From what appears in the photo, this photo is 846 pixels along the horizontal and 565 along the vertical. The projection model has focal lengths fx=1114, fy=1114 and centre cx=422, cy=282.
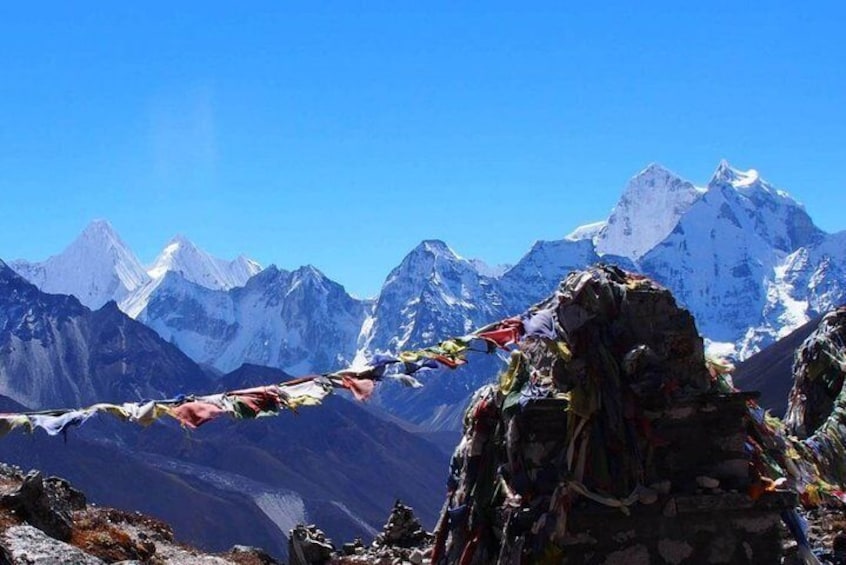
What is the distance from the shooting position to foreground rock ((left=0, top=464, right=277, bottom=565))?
15.9 meters

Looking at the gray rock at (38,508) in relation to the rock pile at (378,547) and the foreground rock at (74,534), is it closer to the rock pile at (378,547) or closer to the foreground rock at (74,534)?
the foreground rock at (74,534)

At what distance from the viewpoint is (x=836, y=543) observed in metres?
15.0

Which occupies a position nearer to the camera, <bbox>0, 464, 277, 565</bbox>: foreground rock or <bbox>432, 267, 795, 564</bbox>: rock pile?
<bbox>432, 267, 795, 564</bbox>: rock pile

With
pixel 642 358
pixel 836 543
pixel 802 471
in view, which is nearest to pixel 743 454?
pixel 642 358

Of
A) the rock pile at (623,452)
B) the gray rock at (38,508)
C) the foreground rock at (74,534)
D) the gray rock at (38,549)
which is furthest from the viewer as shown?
the gray rock at (38,508)

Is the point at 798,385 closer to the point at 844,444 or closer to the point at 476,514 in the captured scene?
the point at 844,444

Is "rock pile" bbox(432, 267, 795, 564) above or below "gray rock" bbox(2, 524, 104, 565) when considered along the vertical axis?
above

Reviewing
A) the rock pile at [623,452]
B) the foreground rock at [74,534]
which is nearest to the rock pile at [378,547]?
the foreground rock at [74,534]

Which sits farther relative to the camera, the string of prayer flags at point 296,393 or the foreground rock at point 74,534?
the foreground rock at point 74,534

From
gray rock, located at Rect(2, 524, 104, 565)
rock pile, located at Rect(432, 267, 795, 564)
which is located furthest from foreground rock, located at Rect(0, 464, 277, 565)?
rock pile, located at Rect(432, 267, 795, 564)

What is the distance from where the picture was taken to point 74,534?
62.1ft

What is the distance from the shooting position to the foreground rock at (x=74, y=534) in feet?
52.1

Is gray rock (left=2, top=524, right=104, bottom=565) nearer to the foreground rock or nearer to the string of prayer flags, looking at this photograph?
the foreground rock

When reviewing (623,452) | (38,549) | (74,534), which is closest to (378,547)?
(74,534)
